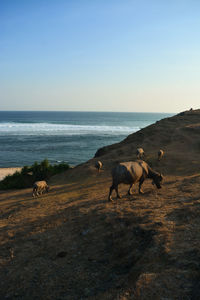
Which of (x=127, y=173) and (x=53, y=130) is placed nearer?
(x=127, y=173)

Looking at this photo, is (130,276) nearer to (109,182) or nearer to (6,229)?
(6,229)

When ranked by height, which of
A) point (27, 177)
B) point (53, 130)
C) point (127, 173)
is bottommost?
point (27, 177)

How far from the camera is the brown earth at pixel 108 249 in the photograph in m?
6.60

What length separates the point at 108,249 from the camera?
30.6 ft

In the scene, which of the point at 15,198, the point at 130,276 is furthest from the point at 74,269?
the point at 15,198

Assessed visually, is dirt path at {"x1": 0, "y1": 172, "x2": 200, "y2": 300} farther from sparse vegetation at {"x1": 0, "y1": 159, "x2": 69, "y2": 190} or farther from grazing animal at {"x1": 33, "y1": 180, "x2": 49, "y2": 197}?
sparse vegetation at {"x1": 0, "y1": 159, "x2": 69, "y2": 190}

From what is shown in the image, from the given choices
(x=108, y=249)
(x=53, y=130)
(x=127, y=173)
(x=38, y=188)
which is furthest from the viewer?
(x=53, y=130)

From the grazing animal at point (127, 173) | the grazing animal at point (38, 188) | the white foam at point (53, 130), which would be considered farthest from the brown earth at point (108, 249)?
the white foam at point (53, 130)

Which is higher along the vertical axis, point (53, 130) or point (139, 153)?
point (139, 153)

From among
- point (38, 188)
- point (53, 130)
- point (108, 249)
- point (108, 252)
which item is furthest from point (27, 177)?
point (53, 130)

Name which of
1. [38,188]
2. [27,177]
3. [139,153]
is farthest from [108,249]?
[27,177]

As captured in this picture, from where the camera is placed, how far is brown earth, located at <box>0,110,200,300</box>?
660cm

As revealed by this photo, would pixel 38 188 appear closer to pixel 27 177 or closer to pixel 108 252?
pixel 27 177

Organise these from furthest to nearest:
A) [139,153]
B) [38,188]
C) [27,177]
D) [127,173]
→ [27,177] < [139,153] < [38,188] < [127,173]
